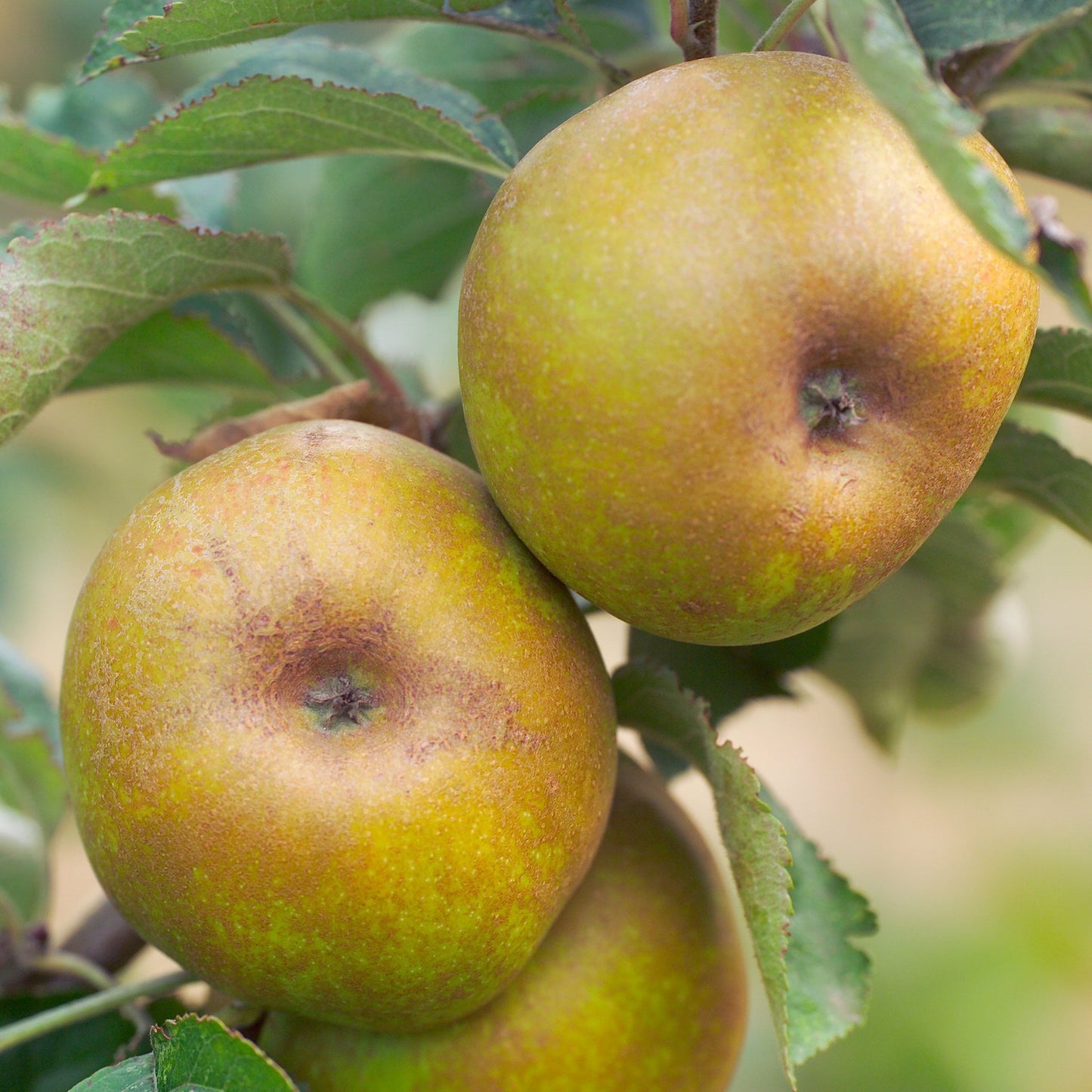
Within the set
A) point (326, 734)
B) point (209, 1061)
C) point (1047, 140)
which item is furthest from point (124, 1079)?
point (1047, 140)

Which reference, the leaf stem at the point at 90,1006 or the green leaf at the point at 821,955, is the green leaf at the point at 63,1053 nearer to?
the leaf stem at the point at 90,1006

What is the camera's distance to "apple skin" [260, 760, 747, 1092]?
0.77 metres

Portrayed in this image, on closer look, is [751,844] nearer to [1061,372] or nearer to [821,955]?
[821,955]

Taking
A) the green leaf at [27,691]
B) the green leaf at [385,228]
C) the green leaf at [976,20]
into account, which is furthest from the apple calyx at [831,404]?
the green leaf at [27,691]

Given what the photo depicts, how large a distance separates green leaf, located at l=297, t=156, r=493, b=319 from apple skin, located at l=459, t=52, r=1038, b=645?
2.24ft

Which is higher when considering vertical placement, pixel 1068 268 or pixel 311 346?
pixel 1068 268

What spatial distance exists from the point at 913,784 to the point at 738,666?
57.0 inches

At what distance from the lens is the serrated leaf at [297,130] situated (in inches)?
29.8

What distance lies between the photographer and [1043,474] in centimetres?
85

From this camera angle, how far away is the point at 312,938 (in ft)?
2.08

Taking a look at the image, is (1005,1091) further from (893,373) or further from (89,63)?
(89,63)

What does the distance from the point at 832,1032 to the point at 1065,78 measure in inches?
29.4

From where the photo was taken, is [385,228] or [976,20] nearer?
[976,20]

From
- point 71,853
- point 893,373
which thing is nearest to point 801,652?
point 893,373
